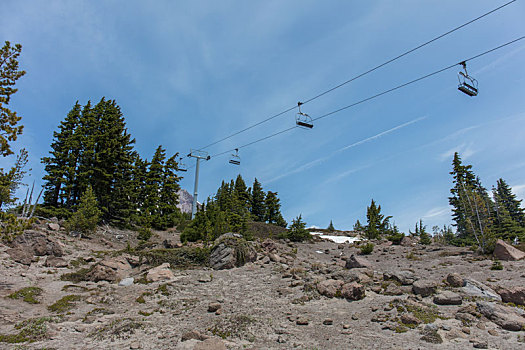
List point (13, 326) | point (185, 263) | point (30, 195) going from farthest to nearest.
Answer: point (30, 195) → point (185, 263) → point (13, 326)

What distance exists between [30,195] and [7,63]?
921 inches

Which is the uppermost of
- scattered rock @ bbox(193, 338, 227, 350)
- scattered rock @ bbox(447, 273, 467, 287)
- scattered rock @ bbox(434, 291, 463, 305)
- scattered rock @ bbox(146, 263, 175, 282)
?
scattered rock @ bbox(146, 263, 175, 282)

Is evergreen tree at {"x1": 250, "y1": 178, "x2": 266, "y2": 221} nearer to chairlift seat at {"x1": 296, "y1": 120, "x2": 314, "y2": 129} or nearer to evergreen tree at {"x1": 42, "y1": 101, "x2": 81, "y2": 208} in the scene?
evergreen tree at {"x1": 42, "y1": 101, "x2": 81, "y2": 208}

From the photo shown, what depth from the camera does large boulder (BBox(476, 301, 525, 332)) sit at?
8555mm

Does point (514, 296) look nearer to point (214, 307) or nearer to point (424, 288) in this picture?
point (424, 288)

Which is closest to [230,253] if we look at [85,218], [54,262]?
[54,262]

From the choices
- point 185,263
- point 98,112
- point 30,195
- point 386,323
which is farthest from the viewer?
point 98,112

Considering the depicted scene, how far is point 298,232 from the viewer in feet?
106

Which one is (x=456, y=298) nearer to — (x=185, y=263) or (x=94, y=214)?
(x=185, y=263)

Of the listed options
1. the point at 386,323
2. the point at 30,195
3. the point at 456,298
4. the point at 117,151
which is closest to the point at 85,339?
the point at 386,323

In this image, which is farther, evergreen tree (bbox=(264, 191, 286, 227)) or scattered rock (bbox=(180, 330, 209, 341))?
evergreen tree (bbox=(264, 191, 286, 227))

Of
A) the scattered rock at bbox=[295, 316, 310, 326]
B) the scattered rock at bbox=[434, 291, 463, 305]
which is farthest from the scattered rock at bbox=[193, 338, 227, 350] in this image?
the scattered rock at bbox=[434, 291, 463, 305]

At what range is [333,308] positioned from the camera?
1122 centimetres

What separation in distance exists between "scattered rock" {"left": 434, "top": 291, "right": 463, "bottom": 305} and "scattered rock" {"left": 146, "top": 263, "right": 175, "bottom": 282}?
1250cm
